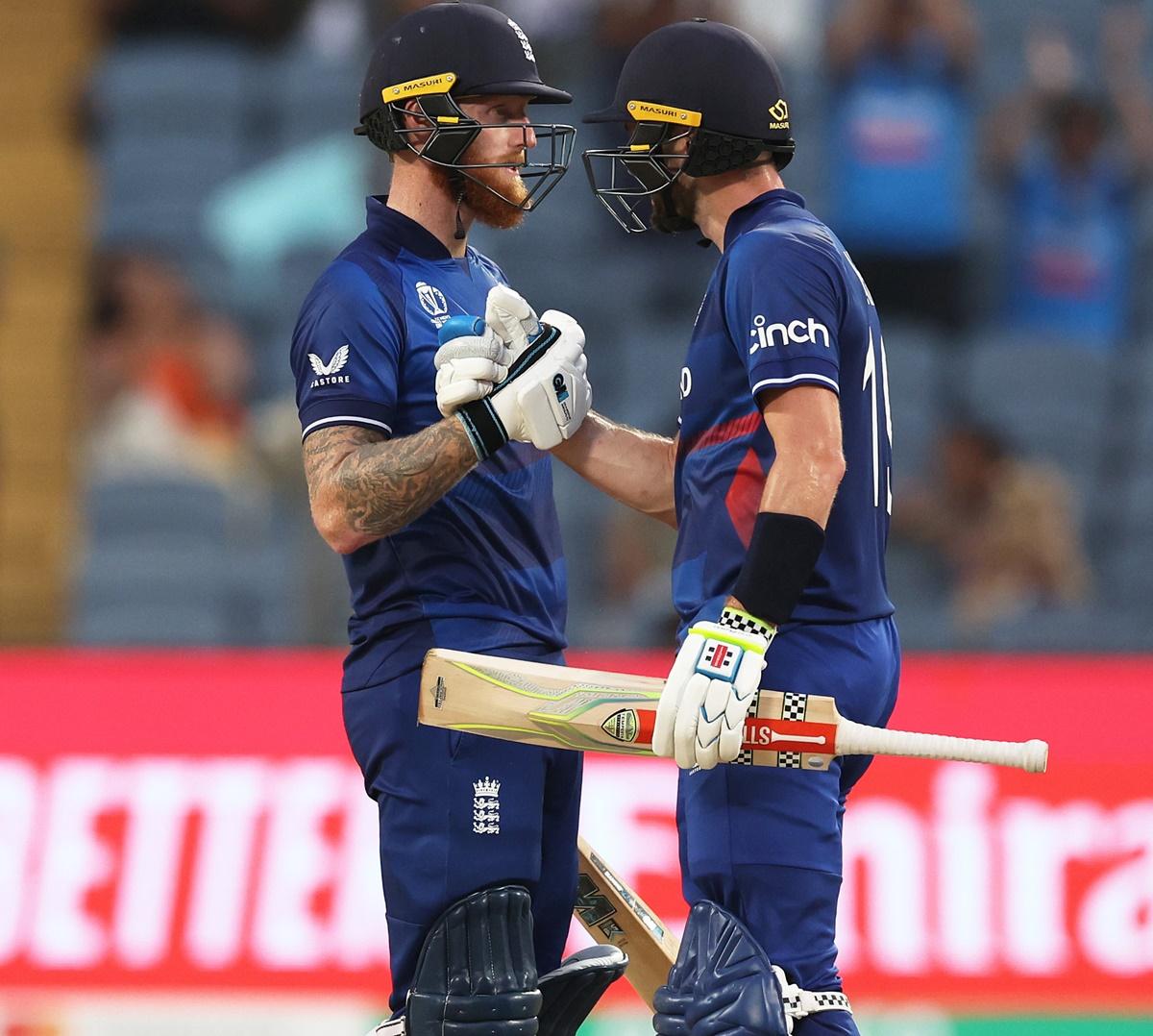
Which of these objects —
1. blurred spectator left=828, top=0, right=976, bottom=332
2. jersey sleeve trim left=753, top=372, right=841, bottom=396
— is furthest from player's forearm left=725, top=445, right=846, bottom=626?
blurred spectator left=828, top=0, right=976, bottom=332

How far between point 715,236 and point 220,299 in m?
5.96

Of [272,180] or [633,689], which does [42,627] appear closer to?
[272,180]

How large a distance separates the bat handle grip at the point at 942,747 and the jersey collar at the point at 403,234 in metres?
1.36

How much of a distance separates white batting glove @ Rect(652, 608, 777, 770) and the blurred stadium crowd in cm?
422

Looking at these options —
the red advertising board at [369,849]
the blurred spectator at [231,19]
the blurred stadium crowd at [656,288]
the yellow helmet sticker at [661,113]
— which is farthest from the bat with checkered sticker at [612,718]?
the blurred spectator at [231,19]

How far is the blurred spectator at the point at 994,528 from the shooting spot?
817 cm

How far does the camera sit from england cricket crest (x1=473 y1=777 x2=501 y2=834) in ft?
13.0

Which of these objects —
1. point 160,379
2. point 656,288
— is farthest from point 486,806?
point 656,288

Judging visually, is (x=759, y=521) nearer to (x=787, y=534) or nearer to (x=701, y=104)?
(x=787, y=534)

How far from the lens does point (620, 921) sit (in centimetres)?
446

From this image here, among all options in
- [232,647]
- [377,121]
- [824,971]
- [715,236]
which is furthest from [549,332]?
[232,647]

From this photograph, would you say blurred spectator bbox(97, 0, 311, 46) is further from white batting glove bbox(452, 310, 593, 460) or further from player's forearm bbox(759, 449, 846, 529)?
player's forearm bbox(759, 449, 846, 529)

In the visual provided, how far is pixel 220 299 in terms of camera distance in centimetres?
957

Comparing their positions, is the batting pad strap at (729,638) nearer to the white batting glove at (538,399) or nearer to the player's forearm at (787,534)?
the player's forearm at (787,534)
